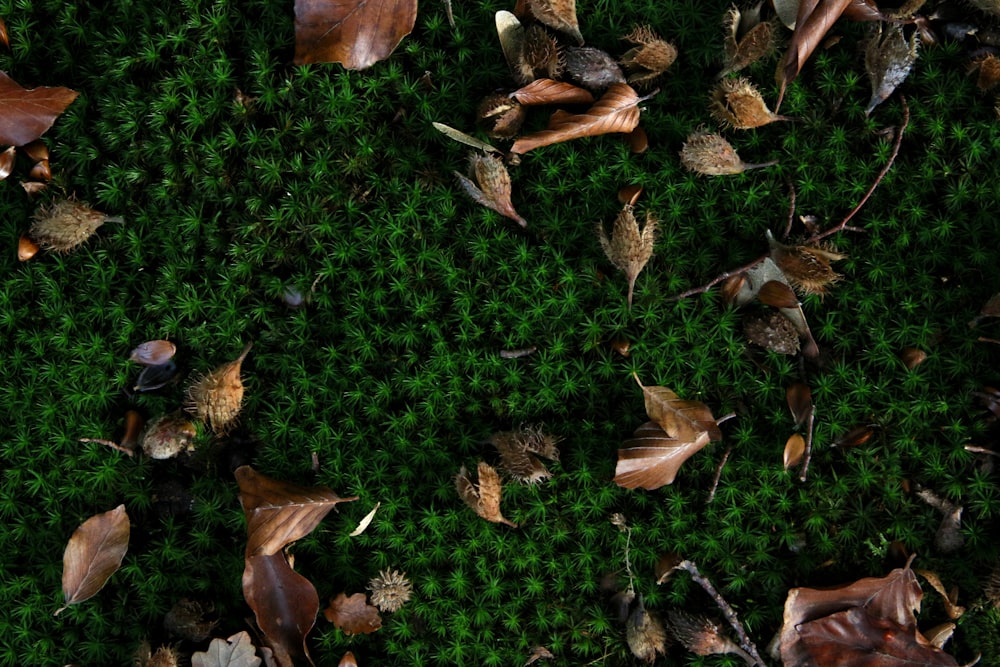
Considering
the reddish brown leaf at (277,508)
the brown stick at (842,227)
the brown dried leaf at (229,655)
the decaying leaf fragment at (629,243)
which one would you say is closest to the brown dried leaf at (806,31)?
the brown stick at (842,227)

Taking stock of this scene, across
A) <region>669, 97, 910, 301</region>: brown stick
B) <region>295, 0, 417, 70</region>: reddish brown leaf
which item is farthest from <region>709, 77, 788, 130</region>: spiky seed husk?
<region>295, 0, 417, 70</region>: reddish brown leaf

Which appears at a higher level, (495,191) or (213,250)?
(495,191)

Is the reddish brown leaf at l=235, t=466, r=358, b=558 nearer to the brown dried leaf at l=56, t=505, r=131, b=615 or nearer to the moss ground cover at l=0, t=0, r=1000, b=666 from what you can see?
the moss ground cover at l=0, t=0, r=1000, b=666

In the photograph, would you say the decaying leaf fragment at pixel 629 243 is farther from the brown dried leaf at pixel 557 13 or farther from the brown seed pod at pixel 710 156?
the brown dried leaf at pixel 557 13

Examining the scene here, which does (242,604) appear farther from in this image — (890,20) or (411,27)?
(890,20)

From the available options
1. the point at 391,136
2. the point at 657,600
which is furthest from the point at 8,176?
the point at 657,600

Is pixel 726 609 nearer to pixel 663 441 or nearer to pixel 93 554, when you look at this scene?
pixel 663 441
